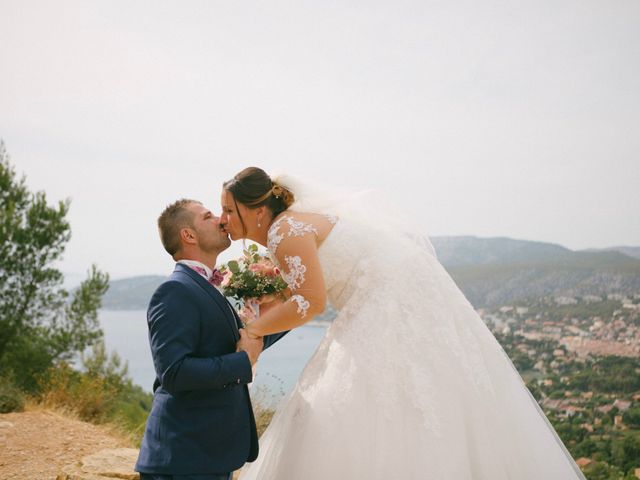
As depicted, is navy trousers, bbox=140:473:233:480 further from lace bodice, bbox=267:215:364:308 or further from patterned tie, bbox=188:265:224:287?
lace bodice, bbox=267:215:364:308

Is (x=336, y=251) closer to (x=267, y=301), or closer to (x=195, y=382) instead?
(x=267, y=301)

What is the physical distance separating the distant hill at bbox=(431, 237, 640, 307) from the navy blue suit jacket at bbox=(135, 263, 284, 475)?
57.2ft

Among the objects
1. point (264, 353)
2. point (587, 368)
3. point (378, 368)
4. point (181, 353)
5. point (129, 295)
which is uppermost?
point (181, 353)

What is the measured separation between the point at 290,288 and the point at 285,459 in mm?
989

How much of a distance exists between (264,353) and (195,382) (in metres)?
7.79

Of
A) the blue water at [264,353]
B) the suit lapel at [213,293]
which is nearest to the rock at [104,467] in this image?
the blue water at [264,353]

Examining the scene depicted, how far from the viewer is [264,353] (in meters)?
10.1

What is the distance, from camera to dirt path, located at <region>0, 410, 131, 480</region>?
5769 millimetres

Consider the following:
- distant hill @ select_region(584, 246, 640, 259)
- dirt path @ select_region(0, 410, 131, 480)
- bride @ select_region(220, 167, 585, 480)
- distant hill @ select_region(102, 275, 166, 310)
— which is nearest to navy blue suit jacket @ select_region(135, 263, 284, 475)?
bride @ select_region(220, 167, 585, 480)

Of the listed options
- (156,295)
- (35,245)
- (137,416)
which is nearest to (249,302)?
(156,295)

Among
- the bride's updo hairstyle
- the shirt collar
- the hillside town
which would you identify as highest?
the bride's updo hairstyle

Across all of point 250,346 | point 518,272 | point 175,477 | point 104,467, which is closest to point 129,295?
point 518,272

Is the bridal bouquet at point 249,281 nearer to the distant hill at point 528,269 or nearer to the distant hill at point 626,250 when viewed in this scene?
the distant hill at point 528,269

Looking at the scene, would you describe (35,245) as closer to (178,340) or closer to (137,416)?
(137,416)
